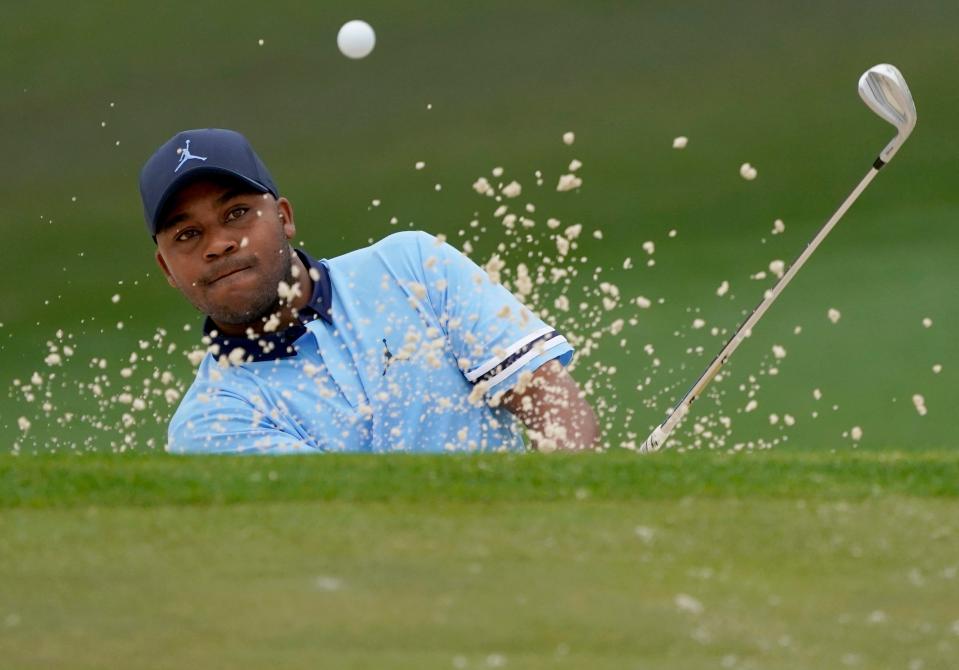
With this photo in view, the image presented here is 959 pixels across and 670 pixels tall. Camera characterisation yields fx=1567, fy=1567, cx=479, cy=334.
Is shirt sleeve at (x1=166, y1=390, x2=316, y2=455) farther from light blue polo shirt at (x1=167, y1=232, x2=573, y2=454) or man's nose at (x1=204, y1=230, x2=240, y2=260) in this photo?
man's nose at (x1=204, y1=230, x2=240, y2=260)

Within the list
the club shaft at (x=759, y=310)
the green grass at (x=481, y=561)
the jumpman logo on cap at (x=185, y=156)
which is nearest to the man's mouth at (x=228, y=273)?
the jumpman logo on cap at (x=185, y=156)

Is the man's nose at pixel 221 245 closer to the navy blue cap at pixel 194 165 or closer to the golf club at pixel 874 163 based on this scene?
the navy blue cap at pixel 194 165

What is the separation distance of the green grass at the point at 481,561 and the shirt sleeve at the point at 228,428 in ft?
1.76

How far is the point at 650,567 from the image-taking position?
1906mm

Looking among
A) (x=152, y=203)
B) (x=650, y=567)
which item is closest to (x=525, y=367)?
(x=152, y=203)

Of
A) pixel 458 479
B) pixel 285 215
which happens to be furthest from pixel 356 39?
pixel 458 479

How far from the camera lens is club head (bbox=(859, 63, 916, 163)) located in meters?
3.28

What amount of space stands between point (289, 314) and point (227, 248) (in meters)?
0.18

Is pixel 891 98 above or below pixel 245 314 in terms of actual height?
above

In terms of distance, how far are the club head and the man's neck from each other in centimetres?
123

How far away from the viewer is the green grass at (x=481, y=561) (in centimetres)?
167

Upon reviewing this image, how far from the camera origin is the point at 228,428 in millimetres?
3123

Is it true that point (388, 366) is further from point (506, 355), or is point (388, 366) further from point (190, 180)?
point (190, 180)

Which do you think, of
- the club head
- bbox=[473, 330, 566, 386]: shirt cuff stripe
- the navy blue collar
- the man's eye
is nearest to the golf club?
the club head
